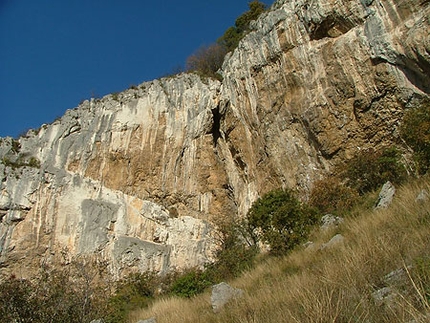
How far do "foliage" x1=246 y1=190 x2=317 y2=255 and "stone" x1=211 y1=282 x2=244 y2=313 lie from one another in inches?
151

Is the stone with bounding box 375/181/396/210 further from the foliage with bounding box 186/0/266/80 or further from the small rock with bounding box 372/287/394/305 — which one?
the foliage with bounding box 186/0/266/80

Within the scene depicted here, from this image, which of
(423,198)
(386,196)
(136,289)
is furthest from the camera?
(136,289)

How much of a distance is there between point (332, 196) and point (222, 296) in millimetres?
9805

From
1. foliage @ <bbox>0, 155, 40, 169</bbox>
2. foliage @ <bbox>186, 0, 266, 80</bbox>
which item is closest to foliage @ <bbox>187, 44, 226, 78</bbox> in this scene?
foliage @ <bbox>186, 0, 266, 80</bbox>

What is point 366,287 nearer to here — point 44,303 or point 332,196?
point 44,303

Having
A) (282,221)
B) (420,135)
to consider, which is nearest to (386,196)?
(420,135)

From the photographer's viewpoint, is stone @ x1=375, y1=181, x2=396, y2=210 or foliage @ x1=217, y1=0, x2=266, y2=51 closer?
stone @ x1=375, y1=181, x2=396, y2=210

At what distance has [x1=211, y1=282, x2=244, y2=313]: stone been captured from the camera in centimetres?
646

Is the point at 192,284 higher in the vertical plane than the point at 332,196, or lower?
lower

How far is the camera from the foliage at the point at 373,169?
1434 centimetres

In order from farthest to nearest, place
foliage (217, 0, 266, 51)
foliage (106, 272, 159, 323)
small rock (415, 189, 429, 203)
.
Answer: foliage (217, 0, 266, 51) → foliage (106, 272, 159, 323) → small rock (415, 189, 429, 203)

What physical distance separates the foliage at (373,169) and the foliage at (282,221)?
3383 mm

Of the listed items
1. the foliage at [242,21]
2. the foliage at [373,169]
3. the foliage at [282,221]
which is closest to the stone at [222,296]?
the foliage at [282,221]

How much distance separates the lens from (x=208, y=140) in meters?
24.0
